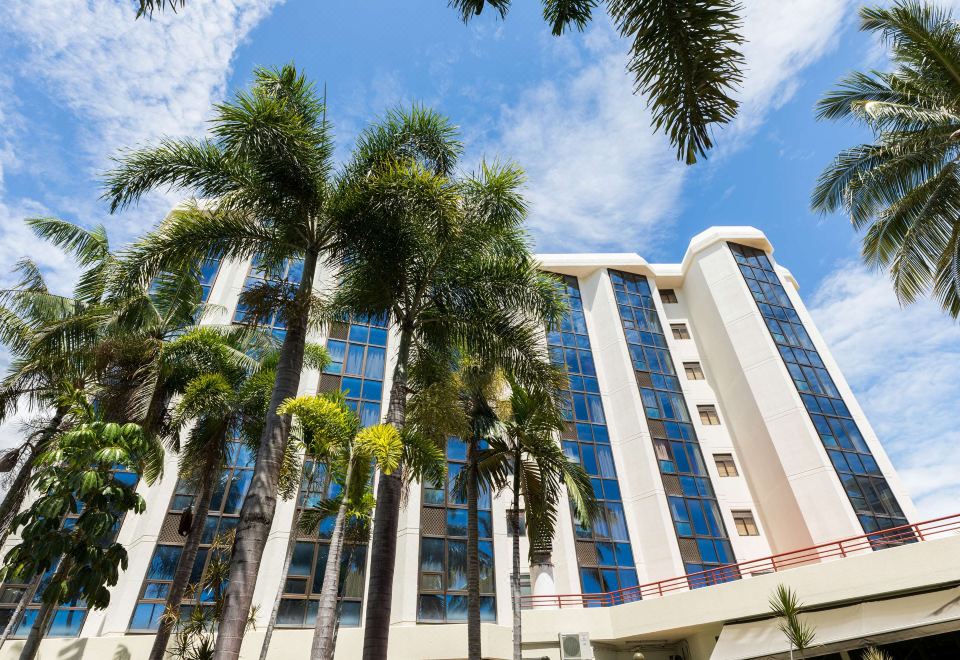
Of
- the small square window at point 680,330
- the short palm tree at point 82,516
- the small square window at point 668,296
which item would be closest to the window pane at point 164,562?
the short palm tree at point 82,516

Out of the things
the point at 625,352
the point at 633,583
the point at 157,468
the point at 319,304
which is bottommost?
the point at 633,583

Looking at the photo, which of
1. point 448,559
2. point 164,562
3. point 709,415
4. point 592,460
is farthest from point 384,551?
point 709,415

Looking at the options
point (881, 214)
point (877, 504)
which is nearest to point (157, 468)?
point (881, 214)

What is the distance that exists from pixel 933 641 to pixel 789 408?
14729 millimetres

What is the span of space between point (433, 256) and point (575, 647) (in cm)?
1379

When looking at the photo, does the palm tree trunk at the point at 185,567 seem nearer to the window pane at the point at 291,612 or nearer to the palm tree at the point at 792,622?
the window pane at the point at 291,612

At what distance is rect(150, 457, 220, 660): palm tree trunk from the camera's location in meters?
13.1

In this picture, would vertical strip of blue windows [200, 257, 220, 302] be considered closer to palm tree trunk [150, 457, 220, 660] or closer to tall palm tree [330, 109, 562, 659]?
palm tree trunk [150, 457, 220, 660]

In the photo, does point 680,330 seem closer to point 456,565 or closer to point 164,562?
point 456,565

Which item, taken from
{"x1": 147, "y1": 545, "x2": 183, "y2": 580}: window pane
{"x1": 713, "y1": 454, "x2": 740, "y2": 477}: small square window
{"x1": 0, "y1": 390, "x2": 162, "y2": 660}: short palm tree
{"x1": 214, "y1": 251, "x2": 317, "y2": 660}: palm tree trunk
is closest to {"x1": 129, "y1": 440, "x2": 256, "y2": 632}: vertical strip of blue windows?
{"x1": 147, "y1": 545, "x2": 183, "y2": 580}: window pane

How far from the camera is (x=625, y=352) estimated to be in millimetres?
31578

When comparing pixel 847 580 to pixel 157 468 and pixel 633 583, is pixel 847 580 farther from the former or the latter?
pixel 157 468

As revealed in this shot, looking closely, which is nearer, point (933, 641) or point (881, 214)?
point (881, 214)

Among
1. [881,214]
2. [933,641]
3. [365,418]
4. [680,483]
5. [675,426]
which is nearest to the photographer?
[881,214]
